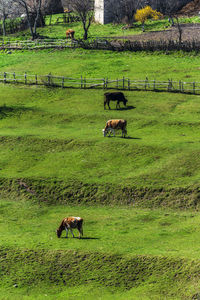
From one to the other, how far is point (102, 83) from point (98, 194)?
2399 centimetres


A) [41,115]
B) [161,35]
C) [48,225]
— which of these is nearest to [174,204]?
[48,225]

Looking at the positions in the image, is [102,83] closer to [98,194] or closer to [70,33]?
[70,33]

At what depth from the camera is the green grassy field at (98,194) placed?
26469 millimetres

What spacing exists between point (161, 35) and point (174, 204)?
4652 centimetres

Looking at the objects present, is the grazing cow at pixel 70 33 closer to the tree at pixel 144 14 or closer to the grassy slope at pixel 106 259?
the tree at pixel 144 14

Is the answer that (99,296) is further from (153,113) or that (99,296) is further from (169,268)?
(153,113)

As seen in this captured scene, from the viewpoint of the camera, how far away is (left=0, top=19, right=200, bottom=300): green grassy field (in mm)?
26469

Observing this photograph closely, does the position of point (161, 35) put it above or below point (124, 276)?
above

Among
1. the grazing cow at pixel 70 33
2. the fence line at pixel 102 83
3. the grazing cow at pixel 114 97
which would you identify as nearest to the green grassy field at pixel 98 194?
the grazing cow at pixel 114 97

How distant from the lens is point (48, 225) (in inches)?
1268

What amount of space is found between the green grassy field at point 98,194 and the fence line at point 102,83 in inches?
51.1

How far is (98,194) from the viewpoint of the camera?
35500 millimetres

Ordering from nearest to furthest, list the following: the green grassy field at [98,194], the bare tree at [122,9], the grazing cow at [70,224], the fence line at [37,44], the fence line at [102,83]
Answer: the green grassy field at [98,194] → the grazing cow at [70,224] → the fence line at [102,83] → the fence line at [37,44] → the bare tree at [122,9]

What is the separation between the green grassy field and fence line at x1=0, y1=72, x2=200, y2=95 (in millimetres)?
1297
